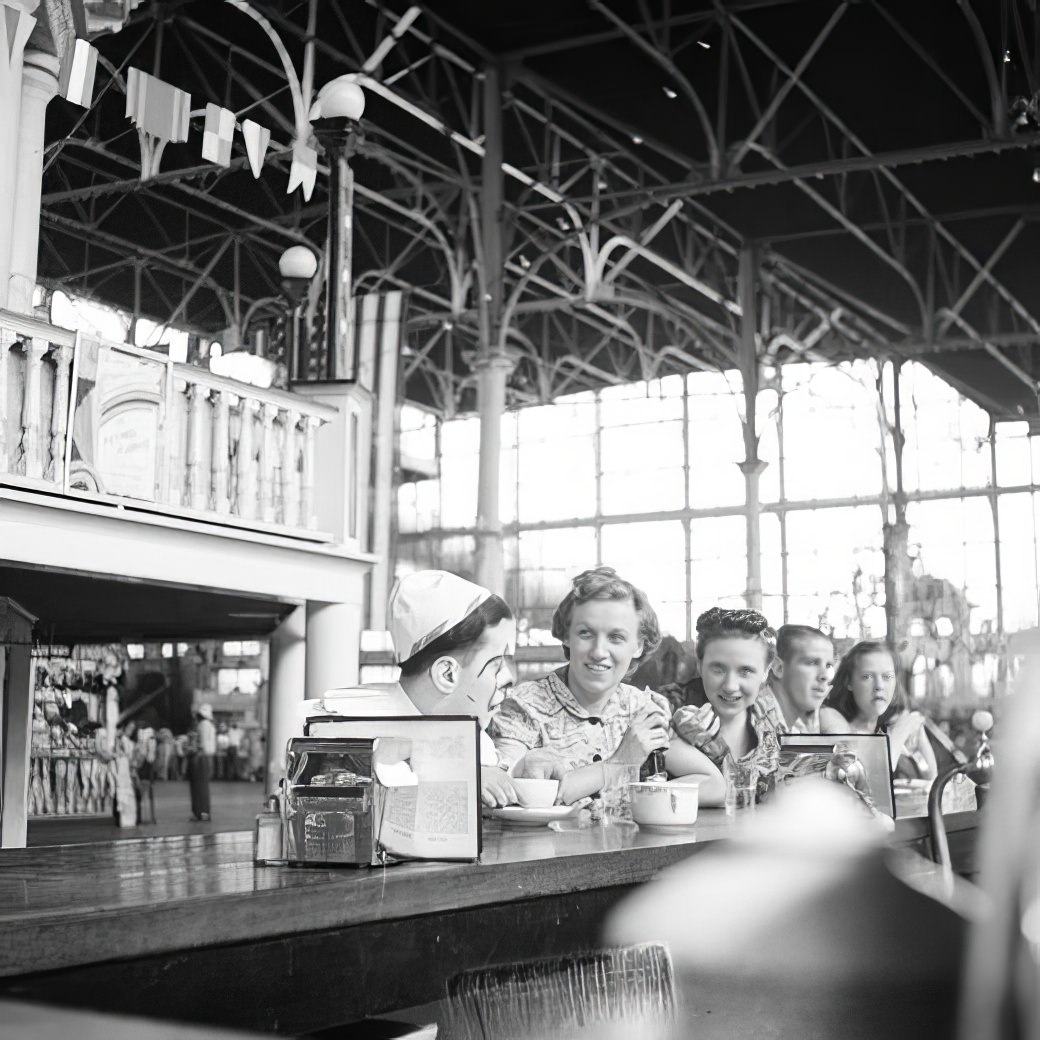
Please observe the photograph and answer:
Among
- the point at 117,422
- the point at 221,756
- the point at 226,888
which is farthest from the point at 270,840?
the point at 221,756

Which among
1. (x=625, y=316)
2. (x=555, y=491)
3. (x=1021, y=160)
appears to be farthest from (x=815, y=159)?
(x=555, y=491)

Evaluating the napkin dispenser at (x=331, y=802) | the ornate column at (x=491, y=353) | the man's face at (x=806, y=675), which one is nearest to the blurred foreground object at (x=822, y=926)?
the napkin dispenser at (x=331, y=802)

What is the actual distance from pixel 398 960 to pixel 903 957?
0.87 m

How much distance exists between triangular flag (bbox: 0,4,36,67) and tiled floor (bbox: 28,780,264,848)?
13.2ft

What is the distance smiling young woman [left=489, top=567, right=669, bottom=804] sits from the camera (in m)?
3.39

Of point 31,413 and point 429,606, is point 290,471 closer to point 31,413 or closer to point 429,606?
point 31,413

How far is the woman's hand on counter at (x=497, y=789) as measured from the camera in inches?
108

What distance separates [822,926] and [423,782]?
98cm

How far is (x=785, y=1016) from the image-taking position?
3.38 ft

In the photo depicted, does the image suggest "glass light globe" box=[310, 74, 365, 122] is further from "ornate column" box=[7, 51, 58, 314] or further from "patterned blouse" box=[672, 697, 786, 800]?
"patterned blouse" box=[672, 697, 786, 800]

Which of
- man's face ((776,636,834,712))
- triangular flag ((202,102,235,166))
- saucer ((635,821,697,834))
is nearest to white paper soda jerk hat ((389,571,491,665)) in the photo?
saucer ((635,821,697,834))

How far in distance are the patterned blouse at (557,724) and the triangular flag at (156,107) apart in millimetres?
4225

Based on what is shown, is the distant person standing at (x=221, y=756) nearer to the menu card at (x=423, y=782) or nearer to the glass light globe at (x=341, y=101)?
the glass light globe at (x=341, y=101)

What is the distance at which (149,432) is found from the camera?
6.24m
